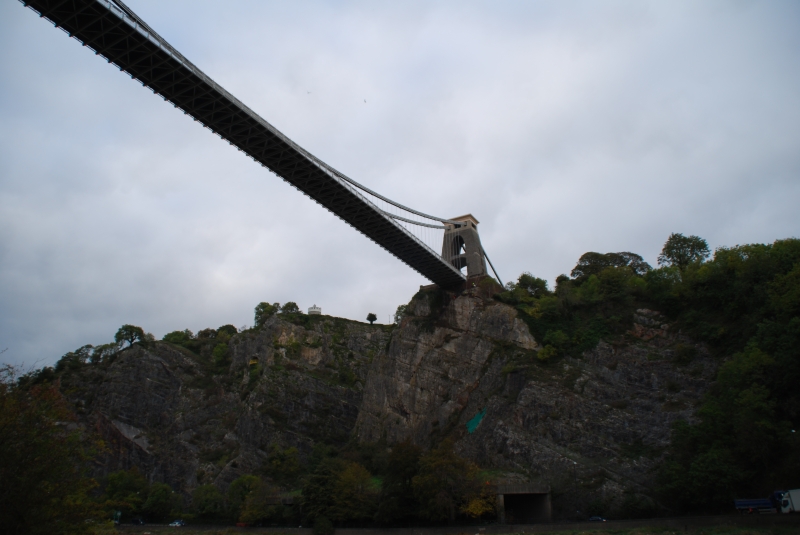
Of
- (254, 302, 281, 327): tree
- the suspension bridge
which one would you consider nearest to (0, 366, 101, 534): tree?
the suspension bridge

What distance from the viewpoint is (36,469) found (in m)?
18.0

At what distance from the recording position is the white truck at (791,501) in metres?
29.5

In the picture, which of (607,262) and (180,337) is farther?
(180,337)

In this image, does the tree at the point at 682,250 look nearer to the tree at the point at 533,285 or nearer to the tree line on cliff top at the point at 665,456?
the tree line on cliff top at the point at 665,456

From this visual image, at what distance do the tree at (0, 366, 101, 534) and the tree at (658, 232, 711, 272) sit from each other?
6461cm

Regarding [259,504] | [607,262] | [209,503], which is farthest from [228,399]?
[607,262]

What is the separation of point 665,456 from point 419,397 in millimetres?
25310

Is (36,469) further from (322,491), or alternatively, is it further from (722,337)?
(722,337)

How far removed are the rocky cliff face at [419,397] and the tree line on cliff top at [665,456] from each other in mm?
2305

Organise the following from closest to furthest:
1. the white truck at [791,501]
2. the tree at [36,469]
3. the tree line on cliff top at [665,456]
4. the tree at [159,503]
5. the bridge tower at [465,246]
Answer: the tree at [36,469] → the tree line on cliff top at [665,456] → the white truck at [791,501] → the tree at [159,503] → the bridge tower at [465,246]

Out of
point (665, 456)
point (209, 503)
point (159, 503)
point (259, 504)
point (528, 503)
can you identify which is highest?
point (665, 456)

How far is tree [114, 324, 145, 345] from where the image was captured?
95.8 m

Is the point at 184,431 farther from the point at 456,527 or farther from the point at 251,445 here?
the point at 456,527

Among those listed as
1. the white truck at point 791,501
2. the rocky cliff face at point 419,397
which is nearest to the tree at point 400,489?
the rocky cliff face at point 419,397
